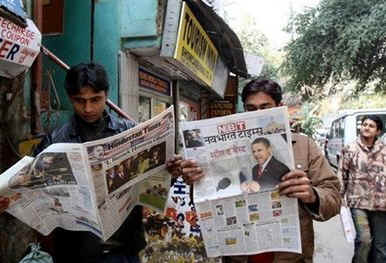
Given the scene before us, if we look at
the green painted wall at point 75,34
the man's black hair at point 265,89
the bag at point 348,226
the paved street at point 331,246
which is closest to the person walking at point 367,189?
the bag at point 348,226

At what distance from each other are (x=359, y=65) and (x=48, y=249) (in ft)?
32.9

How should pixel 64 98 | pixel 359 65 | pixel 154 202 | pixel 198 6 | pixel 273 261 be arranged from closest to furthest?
pixel 273 261 → pixel 154 202 → pixel 64 98 → pixel 198 6 → pixel 359 65

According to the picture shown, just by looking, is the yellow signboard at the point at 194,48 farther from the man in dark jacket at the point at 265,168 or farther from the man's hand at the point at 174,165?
the man in dark jacket at the point at 265,168

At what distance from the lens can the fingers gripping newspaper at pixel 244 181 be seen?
1573mm

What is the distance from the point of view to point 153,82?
6.69 meters

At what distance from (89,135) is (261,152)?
71 cm

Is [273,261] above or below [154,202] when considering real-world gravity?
below

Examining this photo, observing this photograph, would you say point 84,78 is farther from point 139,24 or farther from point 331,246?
point 331,246

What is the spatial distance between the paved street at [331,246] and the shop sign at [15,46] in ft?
12.0

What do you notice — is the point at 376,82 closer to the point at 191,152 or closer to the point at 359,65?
the point at 359,65

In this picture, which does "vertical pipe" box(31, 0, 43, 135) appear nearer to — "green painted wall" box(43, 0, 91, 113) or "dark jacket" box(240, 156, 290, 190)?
"dark jacket" box(240, 156, 290, 190)

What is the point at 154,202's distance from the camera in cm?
189

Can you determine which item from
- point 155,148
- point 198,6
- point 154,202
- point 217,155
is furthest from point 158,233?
point 198,6

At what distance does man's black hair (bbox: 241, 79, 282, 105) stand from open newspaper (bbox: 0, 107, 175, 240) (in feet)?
1.08
